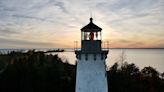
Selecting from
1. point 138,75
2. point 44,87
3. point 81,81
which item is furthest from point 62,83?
point 81,81

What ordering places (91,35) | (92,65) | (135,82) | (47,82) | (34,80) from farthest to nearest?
(135,82) < (34,80) < (47,82) < (91,35) < (92,65)

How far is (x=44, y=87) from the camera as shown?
69.1 ft

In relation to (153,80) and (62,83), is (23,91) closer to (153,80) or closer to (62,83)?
(62,83)

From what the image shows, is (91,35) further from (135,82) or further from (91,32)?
(135,82)

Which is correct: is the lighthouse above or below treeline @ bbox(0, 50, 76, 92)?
above

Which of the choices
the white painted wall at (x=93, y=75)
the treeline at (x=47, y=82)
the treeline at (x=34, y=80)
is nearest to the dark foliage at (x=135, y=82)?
the treeline at (x=47, y=82)

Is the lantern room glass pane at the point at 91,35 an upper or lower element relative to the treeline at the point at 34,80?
upper

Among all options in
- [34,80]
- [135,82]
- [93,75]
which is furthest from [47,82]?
[93,75]

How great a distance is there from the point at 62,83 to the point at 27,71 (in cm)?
399

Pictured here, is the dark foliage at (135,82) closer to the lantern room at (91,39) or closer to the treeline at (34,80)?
the treeline at (34,80)

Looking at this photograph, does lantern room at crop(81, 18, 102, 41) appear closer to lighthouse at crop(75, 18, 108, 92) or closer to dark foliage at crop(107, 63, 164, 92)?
lighthouse at crop(75, 18, 108, 92)

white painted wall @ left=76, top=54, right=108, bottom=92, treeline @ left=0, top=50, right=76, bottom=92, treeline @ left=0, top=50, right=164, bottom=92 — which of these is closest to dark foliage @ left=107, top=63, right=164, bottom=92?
treeline @ left=0, top=50, right=164, bottom=92

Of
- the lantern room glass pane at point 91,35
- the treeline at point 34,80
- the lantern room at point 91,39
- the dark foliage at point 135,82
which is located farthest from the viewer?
the dark foliage at point 135,82

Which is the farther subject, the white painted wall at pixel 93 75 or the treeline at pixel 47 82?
the treeline at pixel 47 82
